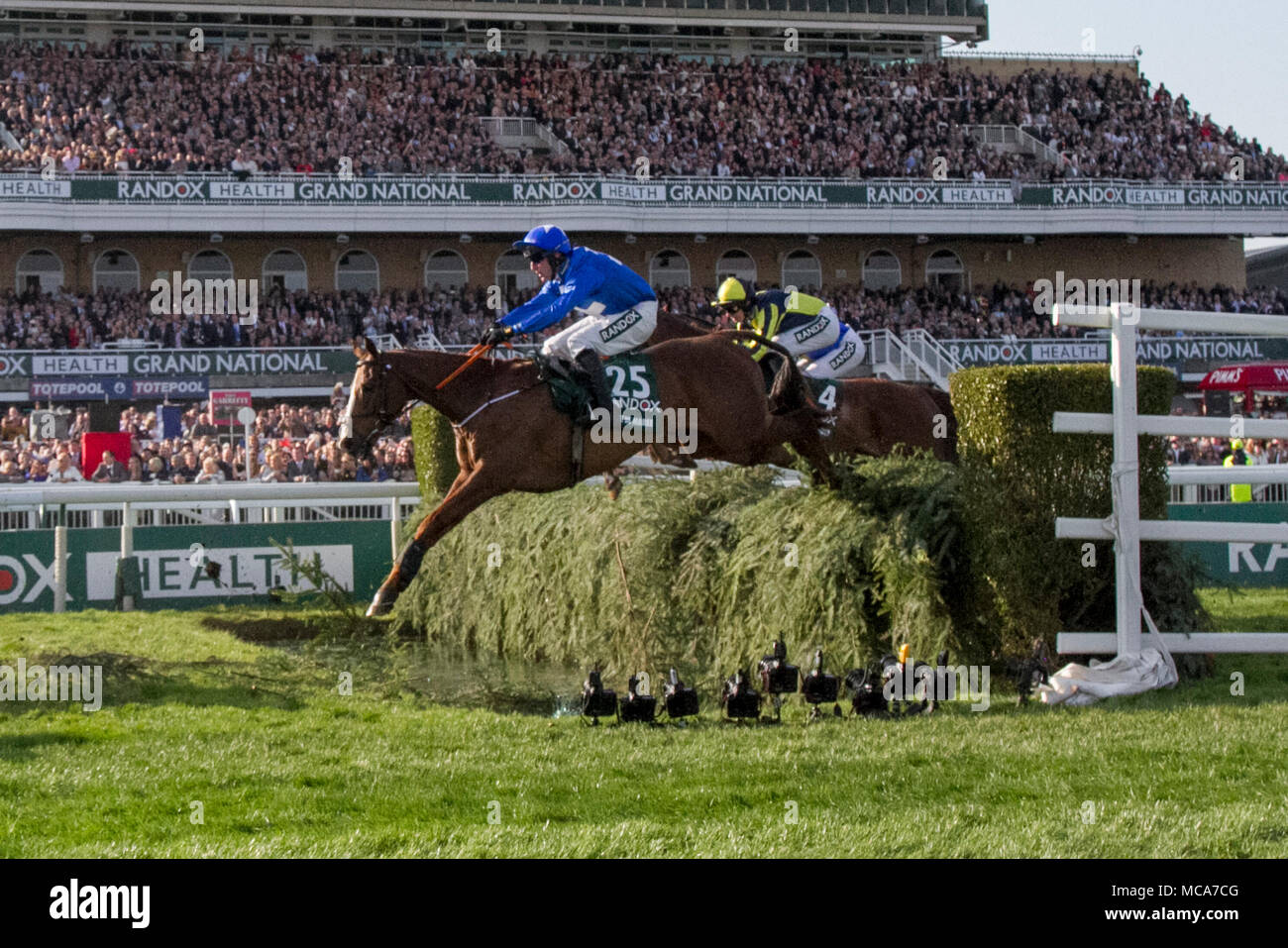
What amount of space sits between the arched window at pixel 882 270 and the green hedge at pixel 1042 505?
2839 centimetres

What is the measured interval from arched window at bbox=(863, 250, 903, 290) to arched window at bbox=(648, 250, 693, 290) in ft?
14.9

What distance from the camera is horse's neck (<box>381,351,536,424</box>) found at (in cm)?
802

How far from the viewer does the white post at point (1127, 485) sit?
275 inches

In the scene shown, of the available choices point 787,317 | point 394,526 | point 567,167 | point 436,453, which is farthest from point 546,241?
point 567,167

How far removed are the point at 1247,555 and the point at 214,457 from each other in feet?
40.5

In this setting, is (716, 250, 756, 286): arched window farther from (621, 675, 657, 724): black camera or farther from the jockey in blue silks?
(621, 675, 657, 724): black camera

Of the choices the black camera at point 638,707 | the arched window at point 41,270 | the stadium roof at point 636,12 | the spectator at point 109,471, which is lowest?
the black camera at point 638,707

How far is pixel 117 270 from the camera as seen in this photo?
1268 inches

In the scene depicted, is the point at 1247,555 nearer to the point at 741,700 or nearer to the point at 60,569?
the point at 741,700

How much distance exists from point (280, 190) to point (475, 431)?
23.7m

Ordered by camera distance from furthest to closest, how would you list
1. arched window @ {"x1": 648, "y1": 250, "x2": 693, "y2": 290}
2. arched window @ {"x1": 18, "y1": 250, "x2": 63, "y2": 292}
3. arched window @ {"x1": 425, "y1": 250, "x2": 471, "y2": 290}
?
1. arched window @ {"x1": 648, "y1": 250, "x2": 693, "y2": 290}
2. arched window @ {"x1": 425, "y1": 250, "x2": 471, "y2": 290}
3. arched window @ {"x1": 18, "y1": 250, "x2": 63, "y2": 292}

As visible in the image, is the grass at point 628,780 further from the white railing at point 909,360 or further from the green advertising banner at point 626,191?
the green advertising banner at point 626,191

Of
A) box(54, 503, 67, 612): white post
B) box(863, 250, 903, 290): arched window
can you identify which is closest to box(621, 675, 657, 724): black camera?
box(54, 503, 67, 612): white post

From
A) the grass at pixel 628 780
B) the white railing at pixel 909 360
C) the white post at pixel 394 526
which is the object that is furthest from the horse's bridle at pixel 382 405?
the white railing at pixel 909 360
